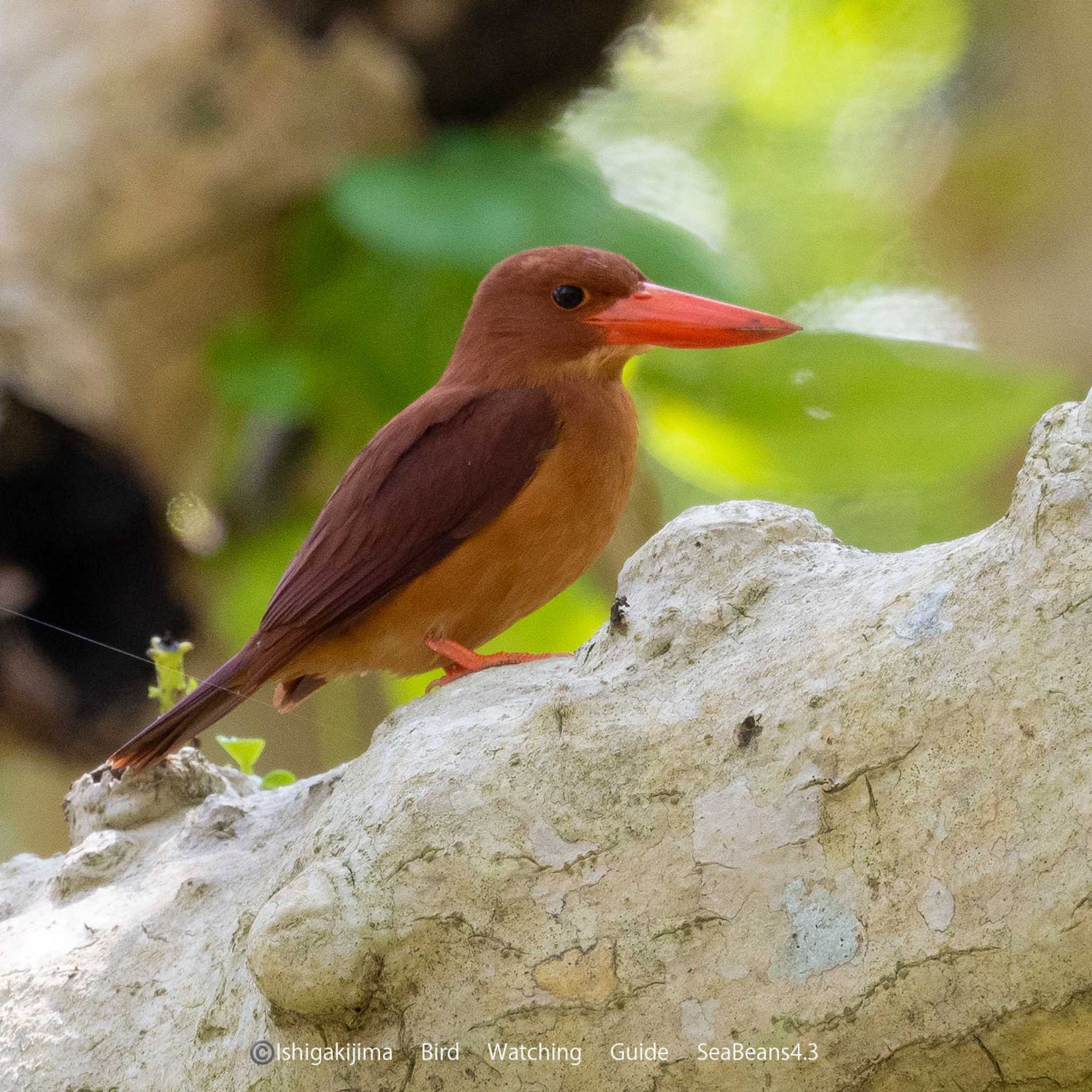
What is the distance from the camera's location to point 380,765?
5.55ft

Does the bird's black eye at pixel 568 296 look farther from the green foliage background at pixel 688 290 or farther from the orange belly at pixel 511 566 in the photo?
the green foliage background at pixel 688 290

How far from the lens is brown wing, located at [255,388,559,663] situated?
2.12 m

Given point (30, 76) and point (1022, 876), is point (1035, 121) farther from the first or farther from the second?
point (1022, 876)

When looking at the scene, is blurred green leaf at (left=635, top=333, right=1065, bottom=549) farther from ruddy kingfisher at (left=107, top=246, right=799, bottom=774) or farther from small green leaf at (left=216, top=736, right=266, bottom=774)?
small green leaf at (left=216, top=736, right=266, bottom=774)

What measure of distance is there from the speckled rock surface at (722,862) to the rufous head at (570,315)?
2.05 feet

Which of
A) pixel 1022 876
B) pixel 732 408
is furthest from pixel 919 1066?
pixel 732 408

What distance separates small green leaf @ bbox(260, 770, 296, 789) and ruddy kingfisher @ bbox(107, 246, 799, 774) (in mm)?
313

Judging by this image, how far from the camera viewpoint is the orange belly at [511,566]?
2146mm

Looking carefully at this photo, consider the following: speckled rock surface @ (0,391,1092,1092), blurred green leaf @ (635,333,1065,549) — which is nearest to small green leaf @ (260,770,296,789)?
speckled rock surface @ (0,391,1092,1092)

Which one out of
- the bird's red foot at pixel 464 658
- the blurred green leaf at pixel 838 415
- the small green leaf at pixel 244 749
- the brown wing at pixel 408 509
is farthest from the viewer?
the blurred green leaf at pixel 838 415

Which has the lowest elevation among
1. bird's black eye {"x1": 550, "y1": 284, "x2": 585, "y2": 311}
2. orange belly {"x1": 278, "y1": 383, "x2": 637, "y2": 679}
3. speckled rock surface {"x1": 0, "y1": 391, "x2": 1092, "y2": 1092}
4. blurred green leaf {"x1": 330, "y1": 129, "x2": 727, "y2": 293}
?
speckled rock surface {"x1": 0, "y1": 391, "x2": 1092, "y2": 1092}

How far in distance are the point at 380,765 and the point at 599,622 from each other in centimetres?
195

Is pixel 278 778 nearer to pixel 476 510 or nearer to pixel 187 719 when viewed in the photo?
pixel 187 719

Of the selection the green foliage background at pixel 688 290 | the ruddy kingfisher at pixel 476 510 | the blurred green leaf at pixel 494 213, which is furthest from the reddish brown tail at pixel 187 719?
the blurred green leaf at pixel 494 213
